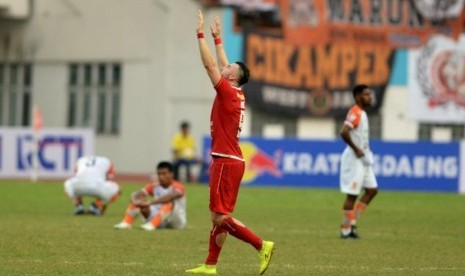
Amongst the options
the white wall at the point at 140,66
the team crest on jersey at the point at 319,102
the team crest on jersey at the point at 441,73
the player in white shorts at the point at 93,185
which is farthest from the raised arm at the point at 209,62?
the team crest on jersey at the point at 441,73

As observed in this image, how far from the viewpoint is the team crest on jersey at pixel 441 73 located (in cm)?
4716

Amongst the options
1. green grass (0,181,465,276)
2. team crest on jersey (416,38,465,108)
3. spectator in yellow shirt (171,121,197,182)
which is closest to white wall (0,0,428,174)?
team crest on jersey (416,38,465,108)

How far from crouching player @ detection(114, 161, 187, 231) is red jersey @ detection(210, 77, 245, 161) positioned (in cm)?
651

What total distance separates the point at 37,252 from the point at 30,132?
77.2 ft

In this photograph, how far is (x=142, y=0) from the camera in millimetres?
48281

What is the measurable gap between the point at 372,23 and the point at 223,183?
33148 millimetres

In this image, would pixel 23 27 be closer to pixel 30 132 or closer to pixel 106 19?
pixel 106 19

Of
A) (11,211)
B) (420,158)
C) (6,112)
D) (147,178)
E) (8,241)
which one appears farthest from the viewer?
(6,112)

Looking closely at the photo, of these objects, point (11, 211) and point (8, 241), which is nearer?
point (8, 241)

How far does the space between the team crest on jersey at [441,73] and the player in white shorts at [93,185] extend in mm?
23511

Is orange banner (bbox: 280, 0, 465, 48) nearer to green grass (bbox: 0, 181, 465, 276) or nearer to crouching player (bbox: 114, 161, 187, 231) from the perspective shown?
green grass (bbox: 0, 181, 465, 276)

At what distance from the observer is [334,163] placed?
38031 mm

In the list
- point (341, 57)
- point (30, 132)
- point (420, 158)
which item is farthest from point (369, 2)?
point (30, 132)

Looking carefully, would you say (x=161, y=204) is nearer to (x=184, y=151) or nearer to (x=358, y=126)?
(x=358, y=126)
